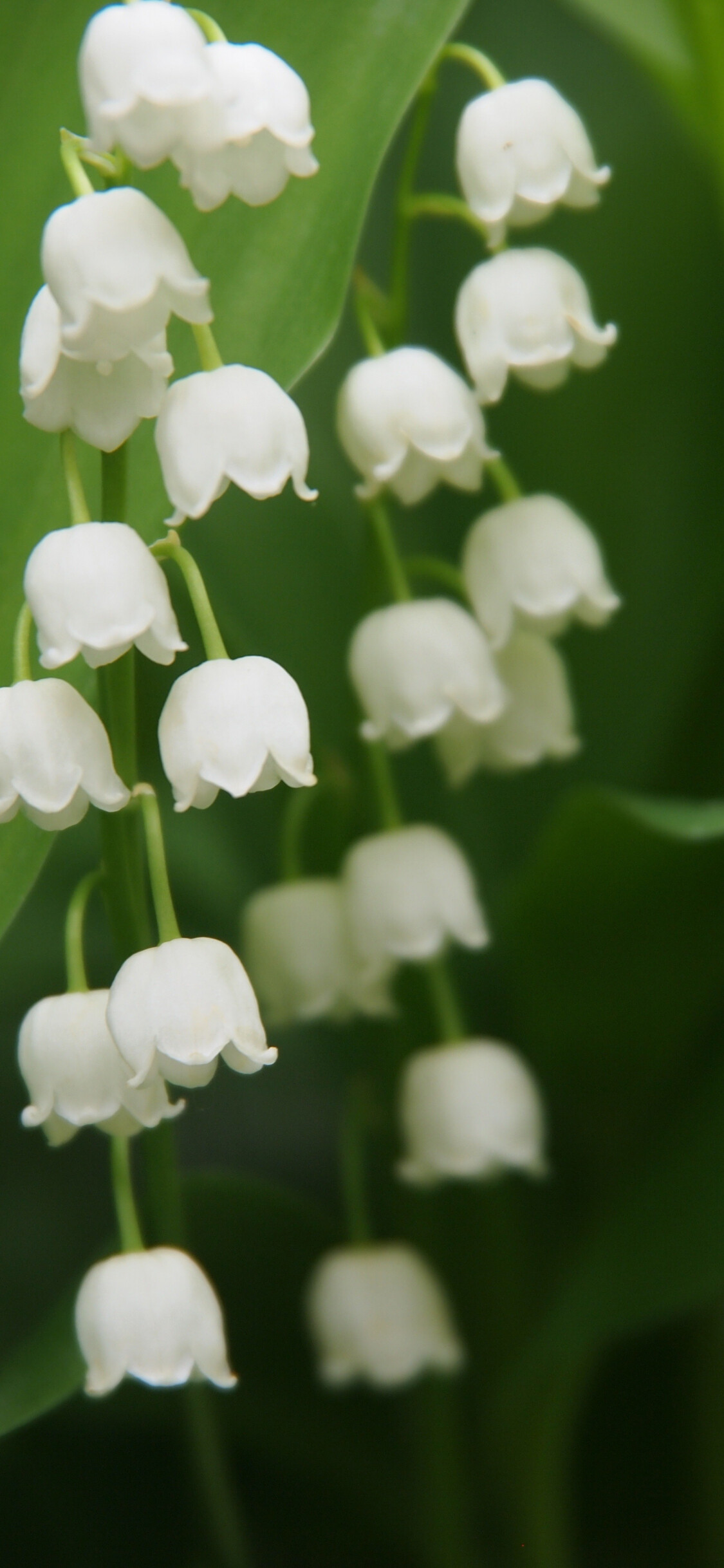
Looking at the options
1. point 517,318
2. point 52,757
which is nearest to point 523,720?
point 517,318

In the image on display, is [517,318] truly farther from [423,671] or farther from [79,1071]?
[79,1071]

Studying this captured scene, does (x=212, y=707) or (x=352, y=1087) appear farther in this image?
(x=352, y=1087)

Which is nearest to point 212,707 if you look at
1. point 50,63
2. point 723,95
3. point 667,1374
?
point 50,63

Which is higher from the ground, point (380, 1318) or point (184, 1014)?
point (184, 1014)

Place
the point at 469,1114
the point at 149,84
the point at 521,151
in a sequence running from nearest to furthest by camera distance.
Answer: the point at 149,84, the point at 521,151, the point at 469,1114

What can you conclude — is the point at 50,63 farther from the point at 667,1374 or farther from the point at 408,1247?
the point at 667,1374
